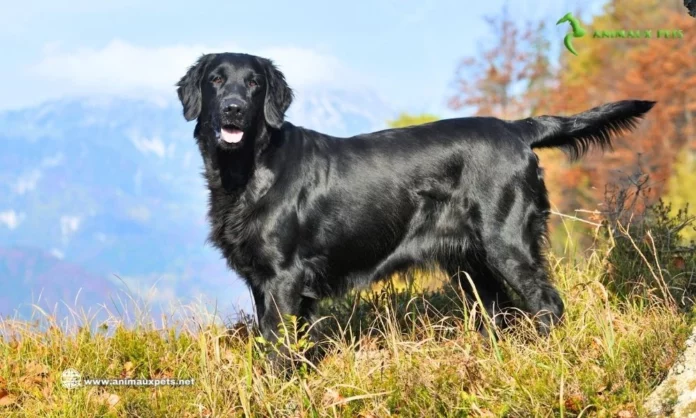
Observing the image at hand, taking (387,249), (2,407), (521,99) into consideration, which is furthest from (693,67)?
(2,407)

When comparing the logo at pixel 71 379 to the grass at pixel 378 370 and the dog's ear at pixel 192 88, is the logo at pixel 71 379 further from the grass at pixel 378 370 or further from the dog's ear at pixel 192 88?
the dog's ear at pixel 192 88

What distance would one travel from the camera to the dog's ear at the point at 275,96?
4.93 metres

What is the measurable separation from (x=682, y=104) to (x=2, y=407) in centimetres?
3009

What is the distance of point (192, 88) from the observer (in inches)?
196

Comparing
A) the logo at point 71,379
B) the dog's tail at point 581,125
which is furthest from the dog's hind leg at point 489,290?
the logo at point 71,379

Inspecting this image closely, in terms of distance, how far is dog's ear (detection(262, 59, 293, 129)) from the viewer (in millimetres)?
4930

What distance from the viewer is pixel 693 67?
96.0ft

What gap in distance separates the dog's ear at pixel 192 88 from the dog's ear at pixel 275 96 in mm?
388

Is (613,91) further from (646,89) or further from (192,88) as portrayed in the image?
(192,88)

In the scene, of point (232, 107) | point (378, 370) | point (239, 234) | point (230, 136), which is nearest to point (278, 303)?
point (239, 234)

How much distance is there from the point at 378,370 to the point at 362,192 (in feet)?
4.35

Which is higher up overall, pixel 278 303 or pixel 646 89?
pixel 646 89

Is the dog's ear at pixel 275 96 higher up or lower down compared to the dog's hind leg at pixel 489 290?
higher up

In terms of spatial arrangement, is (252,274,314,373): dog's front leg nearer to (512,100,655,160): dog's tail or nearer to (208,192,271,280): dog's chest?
(208,192,271,280): dog's chest
